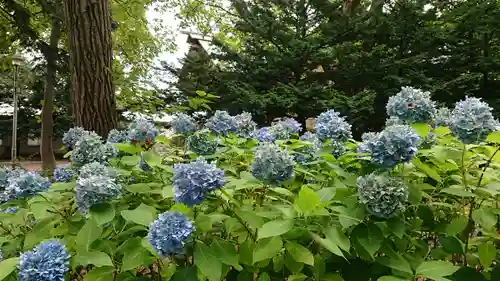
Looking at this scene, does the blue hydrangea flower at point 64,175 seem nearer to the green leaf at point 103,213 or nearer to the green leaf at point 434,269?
the green leaf at point 103,213

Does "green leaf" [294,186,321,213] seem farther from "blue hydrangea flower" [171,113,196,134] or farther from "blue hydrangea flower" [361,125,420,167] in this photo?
"blue hydrangea flower" [171,113,196,134]

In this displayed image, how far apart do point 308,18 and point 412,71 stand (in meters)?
2.50

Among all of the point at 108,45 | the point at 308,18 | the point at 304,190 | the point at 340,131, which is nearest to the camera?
the point at 304,190

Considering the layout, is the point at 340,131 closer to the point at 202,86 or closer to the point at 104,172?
the point at 104,172

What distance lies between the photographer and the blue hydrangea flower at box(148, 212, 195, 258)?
107 cm

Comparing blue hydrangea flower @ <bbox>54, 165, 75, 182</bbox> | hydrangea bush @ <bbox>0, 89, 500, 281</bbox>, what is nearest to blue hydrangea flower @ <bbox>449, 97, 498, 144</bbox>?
hydrangea bush @ <bbox>0, 89, 500, 281</bbox>

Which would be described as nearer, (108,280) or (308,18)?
(108,280)

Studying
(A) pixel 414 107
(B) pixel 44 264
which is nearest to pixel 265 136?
(A) pixel 414 107

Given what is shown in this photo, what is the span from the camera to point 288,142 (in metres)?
1.98

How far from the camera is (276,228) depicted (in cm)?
108

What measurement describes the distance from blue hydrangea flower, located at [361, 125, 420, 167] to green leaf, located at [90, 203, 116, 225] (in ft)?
2.48

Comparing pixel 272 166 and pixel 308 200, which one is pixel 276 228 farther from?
pixel 272 166

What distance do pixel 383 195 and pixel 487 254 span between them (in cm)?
42

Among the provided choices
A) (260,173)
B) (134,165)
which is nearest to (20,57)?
(134,165)
